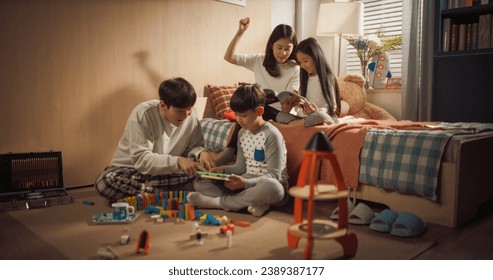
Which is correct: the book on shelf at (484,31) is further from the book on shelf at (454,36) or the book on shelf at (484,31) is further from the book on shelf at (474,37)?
the book on shelf at (454,36)

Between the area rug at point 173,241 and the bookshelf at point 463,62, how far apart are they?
6.49 ft

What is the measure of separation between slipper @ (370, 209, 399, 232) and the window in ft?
8.01

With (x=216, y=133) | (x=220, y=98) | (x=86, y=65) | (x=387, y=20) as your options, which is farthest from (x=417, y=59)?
(x=86, y=65)

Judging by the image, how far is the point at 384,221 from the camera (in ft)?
5.51

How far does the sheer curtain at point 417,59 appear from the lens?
3385mm

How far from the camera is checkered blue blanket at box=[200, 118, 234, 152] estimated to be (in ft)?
8.57

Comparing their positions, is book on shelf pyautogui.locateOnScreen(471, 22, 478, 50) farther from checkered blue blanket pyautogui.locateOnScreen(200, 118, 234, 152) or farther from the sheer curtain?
checkered blue blanket pyautogui.locateOnScreen(200, 118, 234, 152)

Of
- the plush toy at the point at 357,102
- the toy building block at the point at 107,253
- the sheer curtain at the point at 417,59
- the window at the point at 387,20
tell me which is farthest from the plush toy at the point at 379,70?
the toy building block at the point at 107,253

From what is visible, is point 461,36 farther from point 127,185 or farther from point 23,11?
point 23,11

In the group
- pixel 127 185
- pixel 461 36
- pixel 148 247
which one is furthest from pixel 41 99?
pixel 461 36

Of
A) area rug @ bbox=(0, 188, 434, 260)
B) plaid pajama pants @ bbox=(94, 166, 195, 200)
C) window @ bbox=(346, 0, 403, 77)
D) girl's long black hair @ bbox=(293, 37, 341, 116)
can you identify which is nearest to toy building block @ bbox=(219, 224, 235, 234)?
area rug @ bbox=(0, 188, 434, 260)

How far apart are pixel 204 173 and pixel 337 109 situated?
1079 millimetres

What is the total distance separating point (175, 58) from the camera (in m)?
3.09

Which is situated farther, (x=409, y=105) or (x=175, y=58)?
(x=409, y=105)
